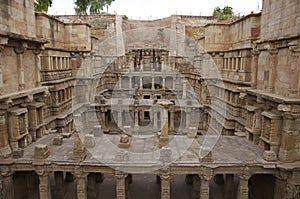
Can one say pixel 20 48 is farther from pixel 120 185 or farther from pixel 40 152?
pixel 120 185

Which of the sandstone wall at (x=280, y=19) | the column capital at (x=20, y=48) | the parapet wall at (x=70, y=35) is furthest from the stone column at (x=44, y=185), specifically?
the parapet wall at (x=70, y=35)

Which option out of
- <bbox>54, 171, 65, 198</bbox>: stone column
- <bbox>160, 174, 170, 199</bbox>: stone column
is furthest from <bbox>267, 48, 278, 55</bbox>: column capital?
<bbox>54, 171, 65, 198</bbox>: stone column

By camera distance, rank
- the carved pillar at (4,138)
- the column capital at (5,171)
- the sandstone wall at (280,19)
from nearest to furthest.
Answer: the sandstone wall at (280,19)
the carved pillar at (4,138)
the column capital at (5,171)

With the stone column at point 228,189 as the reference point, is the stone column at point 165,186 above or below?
above

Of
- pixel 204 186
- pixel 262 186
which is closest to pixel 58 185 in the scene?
pixel 204 186

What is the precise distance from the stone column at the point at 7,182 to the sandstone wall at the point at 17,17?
6560 mm

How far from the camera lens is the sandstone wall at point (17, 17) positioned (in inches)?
523

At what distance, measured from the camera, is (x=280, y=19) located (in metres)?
13.6

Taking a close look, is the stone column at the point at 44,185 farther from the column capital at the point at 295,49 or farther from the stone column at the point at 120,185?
the column capital at the point at 295,49

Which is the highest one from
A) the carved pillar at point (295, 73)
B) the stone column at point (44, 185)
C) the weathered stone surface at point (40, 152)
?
the carved pillar at point (295, 73)

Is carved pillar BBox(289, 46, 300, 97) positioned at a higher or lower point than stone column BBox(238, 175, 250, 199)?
higher

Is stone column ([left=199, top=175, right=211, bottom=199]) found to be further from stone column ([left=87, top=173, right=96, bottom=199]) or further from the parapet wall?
the parapet wall

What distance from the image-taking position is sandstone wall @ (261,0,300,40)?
12.1 m

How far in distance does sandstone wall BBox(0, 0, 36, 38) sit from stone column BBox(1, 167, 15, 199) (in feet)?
21.5
